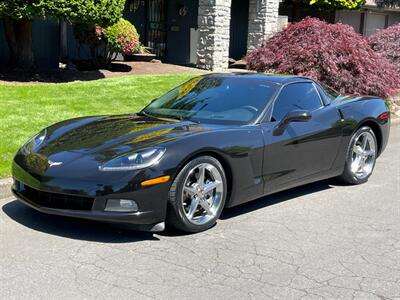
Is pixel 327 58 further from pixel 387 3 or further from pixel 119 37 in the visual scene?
pixel 387 3

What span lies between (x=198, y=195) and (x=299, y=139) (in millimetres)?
1485

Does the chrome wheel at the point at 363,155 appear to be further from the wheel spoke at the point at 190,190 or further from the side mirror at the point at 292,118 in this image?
the wheel spoke at the point at 190,190

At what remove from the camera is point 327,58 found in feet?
40.1

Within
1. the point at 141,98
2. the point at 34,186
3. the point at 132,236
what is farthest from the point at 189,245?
the point at 141,98

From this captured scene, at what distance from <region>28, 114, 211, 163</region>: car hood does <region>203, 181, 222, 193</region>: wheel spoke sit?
1.59 feet

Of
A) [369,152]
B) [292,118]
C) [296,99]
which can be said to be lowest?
[369,152]

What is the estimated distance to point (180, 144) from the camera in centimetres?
504

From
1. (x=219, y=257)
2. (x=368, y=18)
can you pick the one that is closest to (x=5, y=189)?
(x=219, y=257)

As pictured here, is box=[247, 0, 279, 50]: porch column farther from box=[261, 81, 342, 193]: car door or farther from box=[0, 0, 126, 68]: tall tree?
box=[261, 81, 342, 193]: car door

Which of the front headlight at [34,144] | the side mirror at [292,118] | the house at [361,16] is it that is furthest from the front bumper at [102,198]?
the house at [361,16]

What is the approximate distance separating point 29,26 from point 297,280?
11526 mm

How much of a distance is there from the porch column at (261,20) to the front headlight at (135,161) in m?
15.0

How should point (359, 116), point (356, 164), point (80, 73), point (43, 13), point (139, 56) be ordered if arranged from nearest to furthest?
point (359, 116) → point (356, 164) → point (43, 13) → point (80, 73) → point (139, 56)

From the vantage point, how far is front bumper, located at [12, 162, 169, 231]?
4.73 m
